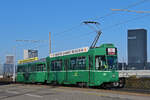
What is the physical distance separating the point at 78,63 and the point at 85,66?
1.10 meters

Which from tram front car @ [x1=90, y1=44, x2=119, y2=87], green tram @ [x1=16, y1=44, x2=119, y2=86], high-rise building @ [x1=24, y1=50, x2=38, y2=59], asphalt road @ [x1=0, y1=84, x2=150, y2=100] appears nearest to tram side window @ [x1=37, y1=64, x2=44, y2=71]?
green tram @ [x1=16, y1=44, x2=119, y2=86]

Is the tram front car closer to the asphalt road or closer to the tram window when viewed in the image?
the tram window

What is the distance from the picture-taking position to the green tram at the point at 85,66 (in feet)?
68.6

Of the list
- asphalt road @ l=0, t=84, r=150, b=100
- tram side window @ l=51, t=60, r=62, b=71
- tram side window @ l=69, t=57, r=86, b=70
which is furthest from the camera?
tram side window @ l=51, t=60, r=62, b=71

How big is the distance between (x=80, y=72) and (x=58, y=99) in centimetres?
811

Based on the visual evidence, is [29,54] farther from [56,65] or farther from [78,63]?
[78,63]

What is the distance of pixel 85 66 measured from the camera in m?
22.0

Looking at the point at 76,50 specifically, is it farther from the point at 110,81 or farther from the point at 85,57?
the point at 110,81

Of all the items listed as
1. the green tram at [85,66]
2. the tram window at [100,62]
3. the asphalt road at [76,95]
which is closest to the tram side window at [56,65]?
the green tram at [85,66]

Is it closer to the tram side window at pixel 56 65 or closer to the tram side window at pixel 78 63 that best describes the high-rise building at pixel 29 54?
the tram side window at pixel 56 65

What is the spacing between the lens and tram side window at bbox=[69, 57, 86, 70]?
22219mm

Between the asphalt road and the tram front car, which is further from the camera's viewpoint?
the tram front car

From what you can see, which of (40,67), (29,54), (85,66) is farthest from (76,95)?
(29,54)

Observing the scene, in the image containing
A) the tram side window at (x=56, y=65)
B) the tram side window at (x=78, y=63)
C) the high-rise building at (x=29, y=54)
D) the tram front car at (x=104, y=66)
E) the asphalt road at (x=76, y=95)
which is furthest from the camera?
the high-rise building at (x=29, y=54)
